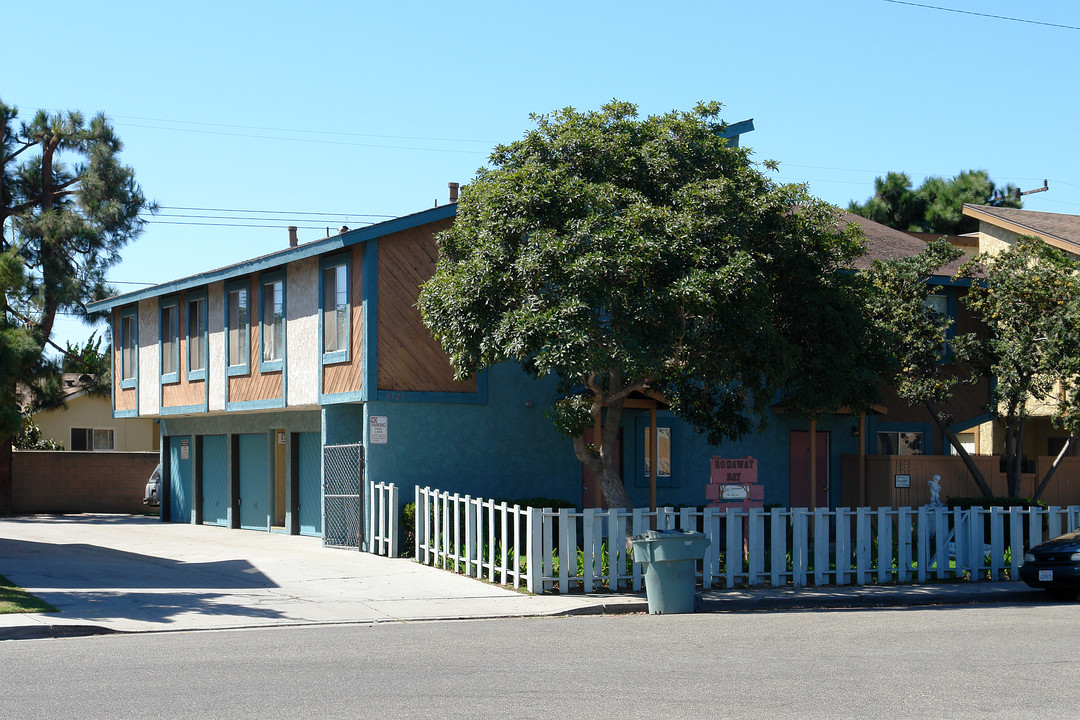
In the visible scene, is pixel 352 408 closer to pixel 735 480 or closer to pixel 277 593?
pixel 277 593

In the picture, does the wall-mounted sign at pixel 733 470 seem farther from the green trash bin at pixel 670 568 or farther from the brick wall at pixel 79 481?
the brick wall at pixel 79 481

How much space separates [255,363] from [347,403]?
3.84 m

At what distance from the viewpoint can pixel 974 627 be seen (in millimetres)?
12672

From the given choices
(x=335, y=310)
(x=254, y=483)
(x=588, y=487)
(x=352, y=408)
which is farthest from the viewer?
(x=254, y=483)

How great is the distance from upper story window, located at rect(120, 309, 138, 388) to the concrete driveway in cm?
824

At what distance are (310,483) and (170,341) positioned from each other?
21.8 feet

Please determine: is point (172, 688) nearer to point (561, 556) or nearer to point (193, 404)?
point (561, 556)

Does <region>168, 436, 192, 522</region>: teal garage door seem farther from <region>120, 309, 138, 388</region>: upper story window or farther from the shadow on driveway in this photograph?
the shadow on driveway

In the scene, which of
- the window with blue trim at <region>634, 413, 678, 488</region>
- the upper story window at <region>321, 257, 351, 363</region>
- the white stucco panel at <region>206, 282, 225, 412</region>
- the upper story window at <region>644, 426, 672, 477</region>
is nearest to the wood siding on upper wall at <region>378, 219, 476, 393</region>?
the upper story window at <region>321, 257, 351, 363</region>

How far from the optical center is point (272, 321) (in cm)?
2423

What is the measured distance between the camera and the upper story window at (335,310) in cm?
2150

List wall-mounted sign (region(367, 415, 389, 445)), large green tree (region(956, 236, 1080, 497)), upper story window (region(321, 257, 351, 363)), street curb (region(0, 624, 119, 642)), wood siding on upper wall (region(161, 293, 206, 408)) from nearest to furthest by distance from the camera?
street curb (region(0, 624, 119, 642)) < wall-mounted sign (region(367, 415, 389, 445)) < upper story window (region(321, 257, 351, 363)) < large green tree (region(956, 236, 1080, 497)) < wood siding on upper wall (region(161, 293, 206, 408))

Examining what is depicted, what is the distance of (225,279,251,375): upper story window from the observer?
82.7ft

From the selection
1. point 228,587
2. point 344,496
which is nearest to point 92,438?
point 344,496
